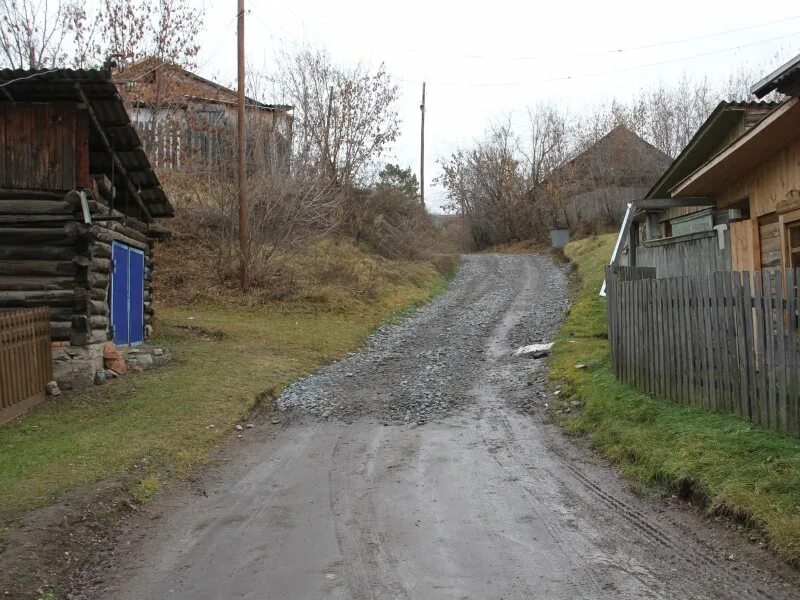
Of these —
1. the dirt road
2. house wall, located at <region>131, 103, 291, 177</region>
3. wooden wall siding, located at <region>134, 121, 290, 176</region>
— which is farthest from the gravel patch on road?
house wall, located at <region>131, 103, 291, 177</region>

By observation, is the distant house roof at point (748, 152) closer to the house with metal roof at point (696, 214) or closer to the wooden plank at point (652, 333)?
the house with metal roof at point (696, 214)

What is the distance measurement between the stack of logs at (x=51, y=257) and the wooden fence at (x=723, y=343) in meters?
8.84

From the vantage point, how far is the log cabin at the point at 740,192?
26.1 ft

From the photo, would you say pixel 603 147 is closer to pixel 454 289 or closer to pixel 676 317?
pixel 454 289

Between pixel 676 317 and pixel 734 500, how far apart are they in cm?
348

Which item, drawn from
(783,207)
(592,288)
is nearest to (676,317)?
(783,207)

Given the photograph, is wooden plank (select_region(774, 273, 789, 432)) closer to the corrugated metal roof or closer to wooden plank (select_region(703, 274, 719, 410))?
wooden plank (select_region(703, 274, 719, 410))

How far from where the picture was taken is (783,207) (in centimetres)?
859

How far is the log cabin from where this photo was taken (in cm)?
795

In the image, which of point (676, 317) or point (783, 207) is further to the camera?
point (783, 207)

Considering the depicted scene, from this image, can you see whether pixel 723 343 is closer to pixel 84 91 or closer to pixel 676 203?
pixel 676 203

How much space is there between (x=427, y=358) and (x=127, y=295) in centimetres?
648

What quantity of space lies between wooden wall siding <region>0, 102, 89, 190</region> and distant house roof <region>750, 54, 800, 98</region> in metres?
10.1

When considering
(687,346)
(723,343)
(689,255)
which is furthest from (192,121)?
(723,343)
